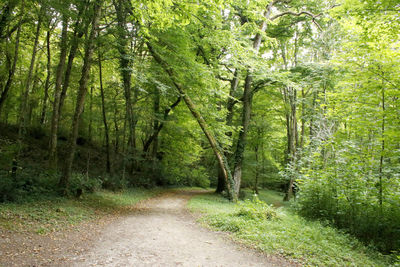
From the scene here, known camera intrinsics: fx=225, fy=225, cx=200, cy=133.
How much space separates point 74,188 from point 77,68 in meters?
8.50

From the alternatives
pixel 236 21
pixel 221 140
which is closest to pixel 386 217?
pixel 221 140

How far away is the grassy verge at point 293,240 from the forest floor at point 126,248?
0.38 meters

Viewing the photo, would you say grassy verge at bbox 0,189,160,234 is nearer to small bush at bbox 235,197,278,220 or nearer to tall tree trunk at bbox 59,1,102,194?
tall tree trunk at bbox 59,1,102,194

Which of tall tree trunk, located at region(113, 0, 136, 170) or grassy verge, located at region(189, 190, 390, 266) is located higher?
tall tree trunk, located at region(113, 0, 136, 170)

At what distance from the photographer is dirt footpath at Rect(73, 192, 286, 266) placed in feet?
14.2

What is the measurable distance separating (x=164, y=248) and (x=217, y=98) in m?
8.67

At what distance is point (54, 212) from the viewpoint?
21.5ft

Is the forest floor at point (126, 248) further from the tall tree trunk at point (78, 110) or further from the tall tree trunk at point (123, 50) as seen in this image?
the tall tree trunk at point (123, 50)

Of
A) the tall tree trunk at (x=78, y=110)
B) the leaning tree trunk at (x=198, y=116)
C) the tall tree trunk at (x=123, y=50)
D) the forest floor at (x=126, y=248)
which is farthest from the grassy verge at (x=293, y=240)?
the tall tree trunk at (x=123, y=50)

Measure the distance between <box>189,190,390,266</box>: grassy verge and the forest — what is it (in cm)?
89

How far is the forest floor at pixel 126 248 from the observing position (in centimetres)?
414

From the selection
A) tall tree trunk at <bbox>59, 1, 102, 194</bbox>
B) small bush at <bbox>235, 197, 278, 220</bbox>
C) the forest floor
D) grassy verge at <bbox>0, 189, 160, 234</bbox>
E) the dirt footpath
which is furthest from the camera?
tall tree trunk at <bbox>59, 1, 102, 194</bbox>

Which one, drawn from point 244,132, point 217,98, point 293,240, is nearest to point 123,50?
point 217,98

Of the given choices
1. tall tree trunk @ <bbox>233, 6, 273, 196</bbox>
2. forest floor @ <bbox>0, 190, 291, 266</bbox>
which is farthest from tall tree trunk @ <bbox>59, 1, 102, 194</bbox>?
tall tree trunk @ <bbox>233, 6, 273, 196</bbox>
